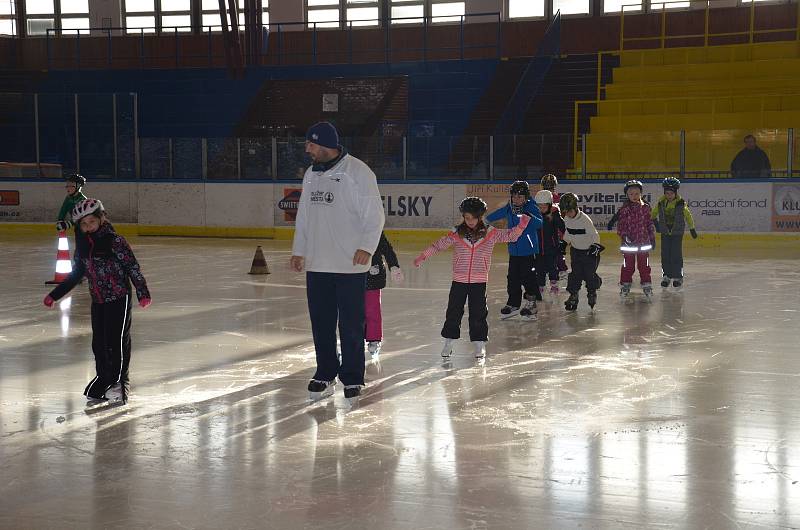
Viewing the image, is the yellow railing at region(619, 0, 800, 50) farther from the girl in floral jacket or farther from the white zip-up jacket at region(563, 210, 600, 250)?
the girl in floral jacket

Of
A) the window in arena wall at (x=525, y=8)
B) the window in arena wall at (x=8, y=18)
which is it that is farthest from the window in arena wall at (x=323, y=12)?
the window in arena wall at (x=8, y=18)

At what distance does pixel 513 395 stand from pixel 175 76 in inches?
1063

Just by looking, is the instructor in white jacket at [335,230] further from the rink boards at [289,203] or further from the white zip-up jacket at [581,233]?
the rink boards at [289,203]

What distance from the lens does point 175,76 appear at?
3216 centimetres

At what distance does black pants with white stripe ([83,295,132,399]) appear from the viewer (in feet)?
22.5

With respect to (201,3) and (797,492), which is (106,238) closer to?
(797,492)


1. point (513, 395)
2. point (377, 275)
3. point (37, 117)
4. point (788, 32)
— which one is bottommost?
point (513, 395)

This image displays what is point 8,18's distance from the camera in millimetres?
34219

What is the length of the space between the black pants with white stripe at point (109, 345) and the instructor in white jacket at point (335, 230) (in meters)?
1.22

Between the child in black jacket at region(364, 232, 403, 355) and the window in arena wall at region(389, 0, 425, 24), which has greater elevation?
the window in arena wall at region(389, 0, 425, 24)

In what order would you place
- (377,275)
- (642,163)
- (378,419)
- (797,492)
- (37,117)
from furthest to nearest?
(37,117) → (642,163) → (377,275) → (378,419) → (797,492)

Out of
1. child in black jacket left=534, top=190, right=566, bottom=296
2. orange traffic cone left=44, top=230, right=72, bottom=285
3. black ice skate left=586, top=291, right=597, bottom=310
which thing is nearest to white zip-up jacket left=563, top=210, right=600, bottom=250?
child in black jacket left=534, top=190, right=566, bottom=296

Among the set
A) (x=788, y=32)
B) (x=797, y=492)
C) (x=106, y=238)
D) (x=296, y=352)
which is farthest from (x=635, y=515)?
(x=788, y=32)

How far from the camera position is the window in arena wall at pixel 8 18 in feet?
112
